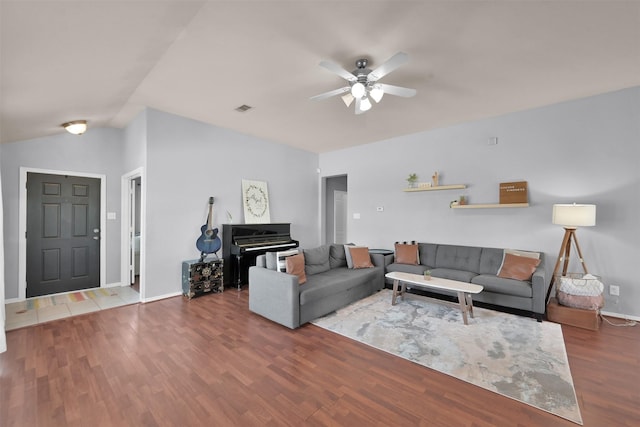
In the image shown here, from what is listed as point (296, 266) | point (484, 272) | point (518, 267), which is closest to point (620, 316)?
point (518, 267)

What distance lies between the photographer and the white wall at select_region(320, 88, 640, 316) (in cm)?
343

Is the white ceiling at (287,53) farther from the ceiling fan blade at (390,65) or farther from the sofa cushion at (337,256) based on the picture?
the sofa cushion at (337,256)

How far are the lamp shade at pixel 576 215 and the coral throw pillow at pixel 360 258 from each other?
2.53 meters

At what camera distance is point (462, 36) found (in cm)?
232

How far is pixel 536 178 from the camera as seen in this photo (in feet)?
13.1

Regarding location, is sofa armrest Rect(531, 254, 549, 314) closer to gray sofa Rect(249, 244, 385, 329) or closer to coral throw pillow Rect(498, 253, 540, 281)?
coral throw pillow Rect(498, 253, 540, 281)

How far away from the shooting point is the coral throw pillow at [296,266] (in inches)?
132

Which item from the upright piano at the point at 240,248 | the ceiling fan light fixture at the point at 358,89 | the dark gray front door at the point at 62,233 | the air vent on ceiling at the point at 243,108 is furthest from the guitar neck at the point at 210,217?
the ceiling fan light fixture at the point at 358,89

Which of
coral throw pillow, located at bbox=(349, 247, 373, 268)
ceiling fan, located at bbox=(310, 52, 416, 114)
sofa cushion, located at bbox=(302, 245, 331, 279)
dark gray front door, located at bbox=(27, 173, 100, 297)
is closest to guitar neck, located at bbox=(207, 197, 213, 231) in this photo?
sofa cushion, located at bbox=(302, 245, 331, 279)

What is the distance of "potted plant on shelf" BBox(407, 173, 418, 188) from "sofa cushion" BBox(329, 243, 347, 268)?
1842mm

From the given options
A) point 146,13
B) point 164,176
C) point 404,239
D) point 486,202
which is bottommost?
point 404,239

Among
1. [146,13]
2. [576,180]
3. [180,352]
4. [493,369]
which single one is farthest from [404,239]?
[146,13]

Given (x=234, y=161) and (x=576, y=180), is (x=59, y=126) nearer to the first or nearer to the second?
(x=234, y=161)

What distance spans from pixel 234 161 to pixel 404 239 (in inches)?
140
